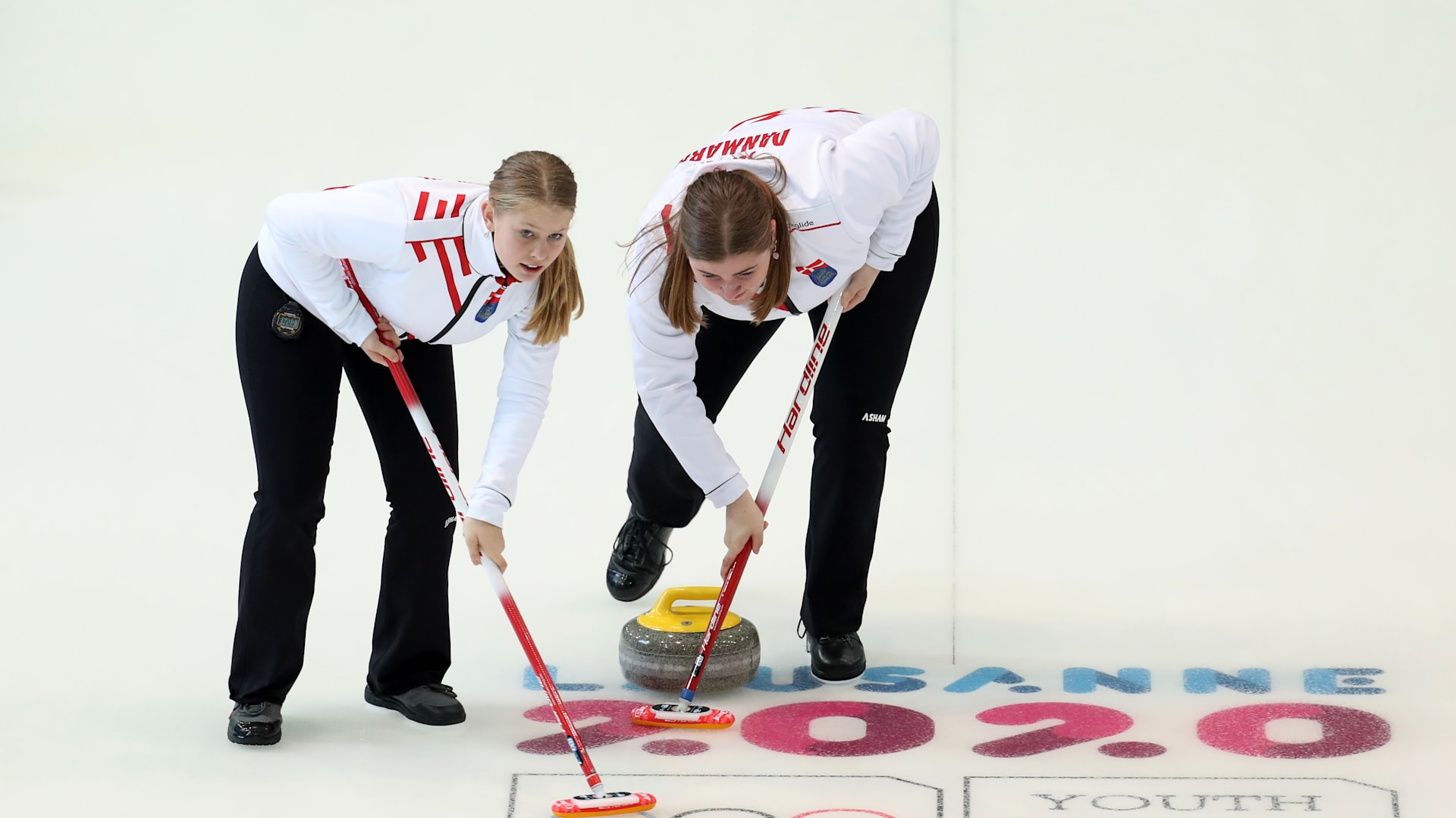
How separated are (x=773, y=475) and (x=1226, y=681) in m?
0.98

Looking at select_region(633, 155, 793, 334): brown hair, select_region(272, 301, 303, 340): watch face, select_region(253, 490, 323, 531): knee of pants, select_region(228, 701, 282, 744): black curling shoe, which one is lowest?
select_region(228, 701, 282, 744): black curling shoe

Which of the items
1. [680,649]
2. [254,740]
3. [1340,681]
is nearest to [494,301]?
[680,649]

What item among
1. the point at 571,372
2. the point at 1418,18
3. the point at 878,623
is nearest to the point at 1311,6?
the point at 1418,18

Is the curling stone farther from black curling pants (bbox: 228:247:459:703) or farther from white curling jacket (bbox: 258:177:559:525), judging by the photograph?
white curling jacket (bbox: 258:177:559:525)

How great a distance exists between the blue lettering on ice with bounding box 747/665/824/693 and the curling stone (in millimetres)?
46

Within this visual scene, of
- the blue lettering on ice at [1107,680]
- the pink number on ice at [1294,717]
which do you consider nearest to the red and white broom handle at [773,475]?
the blue lettering on ice at [1107,680]

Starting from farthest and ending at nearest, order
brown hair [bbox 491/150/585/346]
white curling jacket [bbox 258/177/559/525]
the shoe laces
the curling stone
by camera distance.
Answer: the shoe laces < the curling stone < white curling jacket [bbox 258/177/559/525] < brown hair [bbox 491/150/585/346]

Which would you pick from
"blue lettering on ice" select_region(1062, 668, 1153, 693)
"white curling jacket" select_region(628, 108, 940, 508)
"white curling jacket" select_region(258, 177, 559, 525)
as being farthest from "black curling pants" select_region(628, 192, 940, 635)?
"white curling jacket" select_region(258, 177, 559, 525)

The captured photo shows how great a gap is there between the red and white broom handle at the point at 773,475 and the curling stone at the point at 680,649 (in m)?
0.02

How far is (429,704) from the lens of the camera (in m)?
2.93

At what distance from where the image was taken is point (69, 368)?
5180 millimetres

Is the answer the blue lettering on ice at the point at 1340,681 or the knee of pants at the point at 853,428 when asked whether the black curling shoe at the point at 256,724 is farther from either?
the blue lettering on ice at the point at 1340,681

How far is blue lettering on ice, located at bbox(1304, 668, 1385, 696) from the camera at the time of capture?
2.97 metres

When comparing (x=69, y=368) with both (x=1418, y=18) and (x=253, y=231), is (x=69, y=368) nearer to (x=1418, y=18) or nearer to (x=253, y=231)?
(x=253, y=231)
